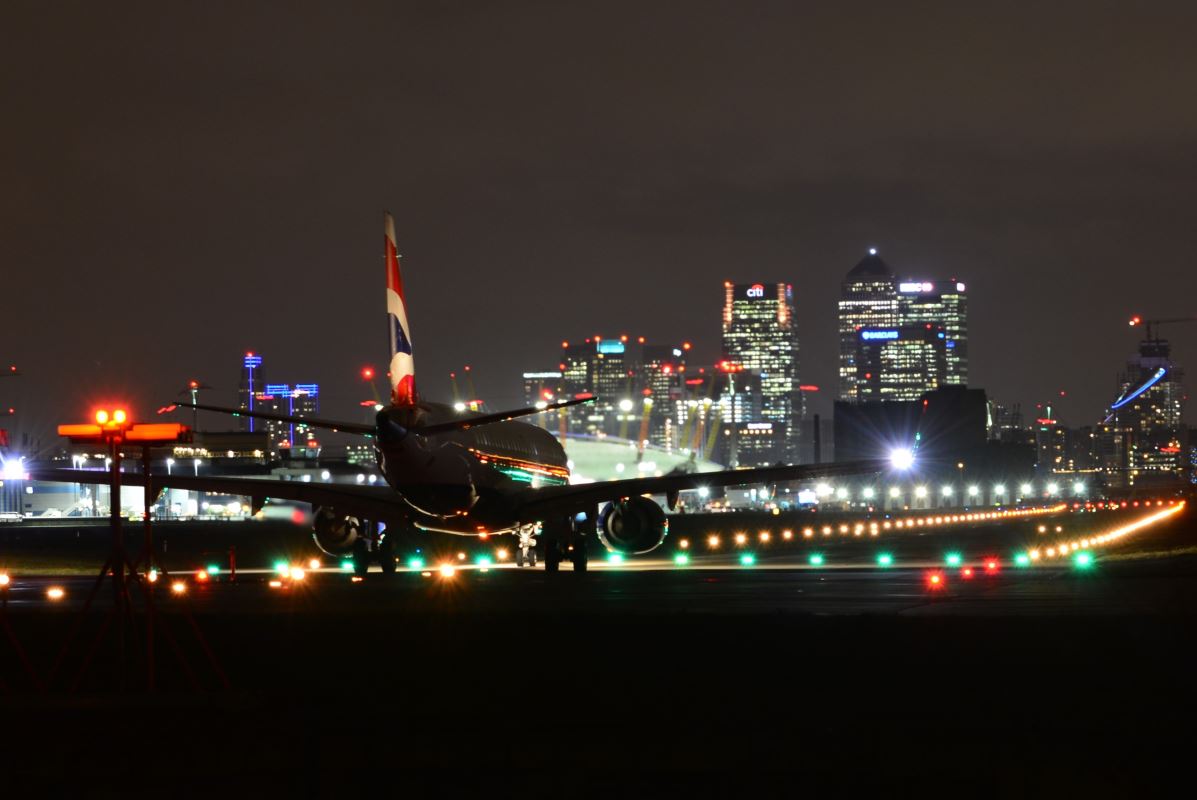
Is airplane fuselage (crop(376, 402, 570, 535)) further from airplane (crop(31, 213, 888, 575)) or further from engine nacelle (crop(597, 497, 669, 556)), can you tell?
engine nacelle (crop(597, 497, 669, 556))

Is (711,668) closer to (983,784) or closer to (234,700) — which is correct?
(234,700)

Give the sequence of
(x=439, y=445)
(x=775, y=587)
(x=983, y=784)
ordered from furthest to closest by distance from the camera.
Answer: (x=439, y=445)
(x=775, y=587)
(x=983, y=784)

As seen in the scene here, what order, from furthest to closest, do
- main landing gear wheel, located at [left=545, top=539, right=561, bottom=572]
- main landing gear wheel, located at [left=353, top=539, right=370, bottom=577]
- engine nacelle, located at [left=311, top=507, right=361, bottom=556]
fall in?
engine nacelle, located at [left=311, top=507, right=361, bottom=556]
main landing gear wheel, located at [left=353, top=539, right=370, bottom=577]
main landing gear wheel, located at [left=545, top=539, right=561, bottom=572]

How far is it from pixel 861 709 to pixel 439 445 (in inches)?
1020

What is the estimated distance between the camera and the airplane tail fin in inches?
1583

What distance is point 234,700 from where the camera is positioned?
641 inches

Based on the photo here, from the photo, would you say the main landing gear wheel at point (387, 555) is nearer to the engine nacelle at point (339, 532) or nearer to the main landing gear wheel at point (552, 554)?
the engine nacelle at point (339, 532)

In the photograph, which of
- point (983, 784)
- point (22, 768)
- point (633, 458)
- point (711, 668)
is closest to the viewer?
point (983, 784)

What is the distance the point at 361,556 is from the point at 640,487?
8.65 meters

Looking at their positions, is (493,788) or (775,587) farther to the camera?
(775,587)

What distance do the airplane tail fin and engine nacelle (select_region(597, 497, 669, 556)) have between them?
28.8 feet

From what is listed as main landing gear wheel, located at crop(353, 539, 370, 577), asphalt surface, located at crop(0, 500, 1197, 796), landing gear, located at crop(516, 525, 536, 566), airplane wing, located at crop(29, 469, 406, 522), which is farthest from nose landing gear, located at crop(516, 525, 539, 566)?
asphalt surface, located at crop(0, 500, 1197, 796)

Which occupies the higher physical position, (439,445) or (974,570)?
(439,445)

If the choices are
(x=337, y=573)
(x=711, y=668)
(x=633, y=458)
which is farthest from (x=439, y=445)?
(x=633, y=458)
